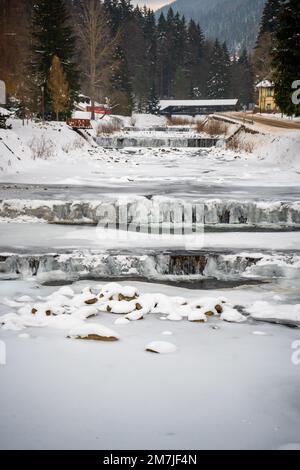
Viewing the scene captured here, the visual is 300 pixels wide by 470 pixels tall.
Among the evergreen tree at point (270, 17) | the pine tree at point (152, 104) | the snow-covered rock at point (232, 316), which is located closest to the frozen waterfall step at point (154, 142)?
the snow-covered rock at point (232, 316)

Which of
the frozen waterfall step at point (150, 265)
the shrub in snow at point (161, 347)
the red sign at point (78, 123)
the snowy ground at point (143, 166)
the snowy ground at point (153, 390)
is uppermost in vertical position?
the red sign at point (78, 123)

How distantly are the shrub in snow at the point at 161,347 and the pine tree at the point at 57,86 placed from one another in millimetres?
30862

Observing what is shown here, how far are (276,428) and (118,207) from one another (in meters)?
8.76

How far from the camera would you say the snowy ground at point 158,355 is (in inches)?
131

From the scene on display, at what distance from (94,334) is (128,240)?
15.5 feet

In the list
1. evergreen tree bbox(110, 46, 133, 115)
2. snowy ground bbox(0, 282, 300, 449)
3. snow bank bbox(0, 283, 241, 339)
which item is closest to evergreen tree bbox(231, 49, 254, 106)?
evergreen tree bbox(110, 46, 133, 115)

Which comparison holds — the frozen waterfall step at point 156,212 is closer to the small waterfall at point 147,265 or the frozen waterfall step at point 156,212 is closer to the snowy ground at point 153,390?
the small waterfall at point 147,265

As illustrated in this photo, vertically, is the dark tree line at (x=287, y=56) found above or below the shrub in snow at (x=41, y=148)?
above

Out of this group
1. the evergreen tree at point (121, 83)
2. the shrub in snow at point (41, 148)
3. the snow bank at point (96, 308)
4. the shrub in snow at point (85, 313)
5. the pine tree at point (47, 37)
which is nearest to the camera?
the snow bank at point (96, 308)

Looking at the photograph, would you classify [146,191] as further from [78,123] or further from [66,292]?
[78,123]

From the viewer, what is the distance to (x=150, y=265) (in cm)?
802

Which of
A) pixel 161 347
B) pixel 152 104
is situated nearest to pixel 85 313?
pixel 161 347

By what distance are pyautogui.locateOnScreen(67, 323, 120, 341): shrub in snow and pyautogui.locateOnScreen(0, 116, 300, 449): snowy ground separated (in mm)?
101

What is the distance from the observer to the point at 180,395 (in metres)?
3.80
